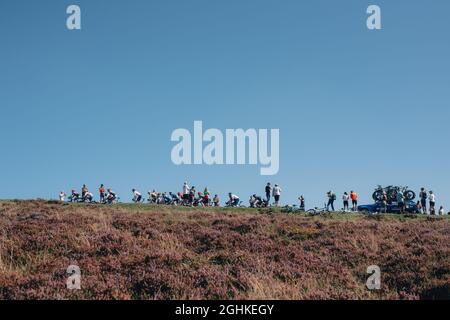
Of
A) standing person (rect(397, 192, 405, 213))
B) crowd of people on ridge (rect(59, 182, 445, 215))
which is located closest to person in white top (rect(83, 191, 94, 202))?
crowd of people on ridge (rect(59, 182, 445, 215))

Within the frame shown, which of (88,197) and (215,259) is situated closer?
(215,259)

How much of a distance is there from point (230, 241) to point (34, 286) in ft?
27.7

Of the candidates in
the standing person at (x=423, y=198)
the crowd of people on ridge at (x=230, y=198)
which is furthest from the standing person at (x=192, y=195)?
the standing person at (x=423, y=198)

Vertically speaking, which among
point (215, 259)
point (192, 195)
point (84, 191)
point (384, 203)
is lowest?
point (215, 259)

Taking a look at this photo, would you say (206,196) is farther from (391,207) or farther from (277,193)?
(391,207)

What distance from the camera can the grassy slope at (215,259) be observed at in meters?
10.5

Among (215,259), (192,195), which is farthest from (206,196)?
(215,259)

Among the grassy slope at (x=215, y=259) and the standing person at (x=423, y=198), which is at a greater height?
the standing person at (x=423, y=198)

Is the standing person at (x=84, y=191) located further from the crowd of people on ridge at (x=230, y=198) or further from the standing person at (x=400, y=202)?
the standing person at (x=400, y=202)

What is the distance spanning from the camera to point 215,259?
14.6m

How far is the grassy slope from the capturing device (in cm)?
1052

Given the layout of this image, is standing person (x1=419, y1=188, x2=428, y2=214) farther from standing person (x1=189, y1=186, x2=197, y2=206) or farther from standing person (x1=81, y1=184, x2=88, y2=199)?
standing person (x1=81, y1=184, x2=88, y2=199)

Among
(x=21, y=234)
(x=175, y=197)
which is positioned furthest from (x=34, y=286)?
(x=175, y=197)
